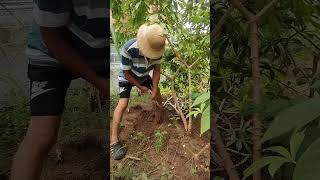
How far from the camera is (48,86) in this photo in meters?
1.45

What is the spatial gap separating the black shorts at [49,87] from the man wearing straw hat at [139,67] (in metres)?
0.08

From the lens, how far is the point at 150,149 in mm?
1428

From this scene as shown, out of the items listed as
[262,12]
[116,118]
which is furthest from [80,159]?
[262,12]

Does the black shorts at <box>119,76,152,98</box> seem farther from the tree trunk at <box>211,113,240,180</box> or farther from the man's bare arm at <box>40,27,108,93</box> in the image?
the tree trunk at <box>211,113,240,180</box>

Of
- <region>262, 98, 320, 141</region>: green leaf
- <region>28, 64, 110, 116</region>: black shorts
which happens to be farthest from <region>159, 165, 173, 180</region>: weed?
<region>262, 98, 320, 141</region>: green leaf

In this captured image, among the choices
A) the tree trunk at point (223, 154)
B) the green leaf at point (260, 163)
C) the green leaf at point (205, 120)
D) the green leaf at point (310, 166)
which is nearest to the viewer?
the green leaf at point (310, 166)

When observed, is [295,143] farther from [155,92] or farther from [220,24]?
[220,24]

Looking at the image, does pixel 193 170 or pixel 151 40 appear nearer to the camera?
pixel 151 40

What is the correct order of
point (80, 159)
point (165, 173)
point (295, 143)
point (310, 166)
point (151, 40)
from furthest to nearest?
point (80, 159)
point (165, 173)
point (151, 40)
point (295, 143)
point (310, 166)

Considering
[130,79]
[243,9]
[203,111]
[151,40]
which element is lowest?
[203,111]

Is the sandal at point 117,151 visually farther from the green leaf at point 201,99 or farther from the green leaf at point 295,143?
the green leaf at point 295,143

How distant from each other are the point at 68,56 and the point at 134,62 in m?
0.23

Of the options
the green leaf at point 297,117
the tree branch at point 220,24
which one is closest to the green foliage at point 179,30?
the tree branch at point 220,24

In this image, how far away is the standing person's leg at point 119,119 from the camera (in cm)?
138
